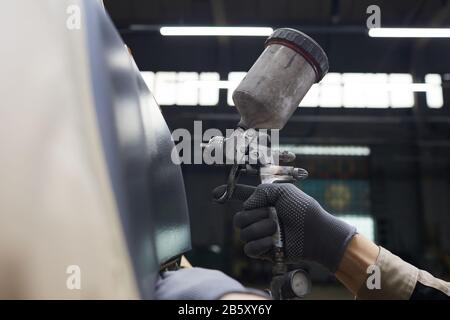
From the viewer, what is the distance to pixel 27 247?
508mm

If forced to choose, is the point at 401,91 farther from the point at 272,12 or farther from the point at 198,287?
the point at 198,287

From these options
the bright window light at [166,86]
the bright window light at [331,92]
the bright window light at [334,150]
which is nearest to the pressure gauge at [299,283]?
the bright window light at [166,86]

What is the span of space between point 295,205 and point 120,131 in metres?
0.37

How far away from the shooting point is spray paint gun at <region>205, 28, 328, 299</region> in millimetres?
732

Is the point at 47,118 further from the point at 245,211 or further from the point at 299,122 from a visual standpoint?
the point at 299,122

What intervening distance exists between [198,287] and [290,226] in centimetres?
33

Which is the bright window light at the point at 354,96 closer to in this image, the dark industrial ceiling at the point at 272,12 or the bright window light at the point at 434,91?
the bright window light at the point at 434,91

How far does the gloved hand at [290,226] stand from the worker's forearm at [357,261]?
2cm

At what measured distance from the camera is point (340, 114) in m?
7.08

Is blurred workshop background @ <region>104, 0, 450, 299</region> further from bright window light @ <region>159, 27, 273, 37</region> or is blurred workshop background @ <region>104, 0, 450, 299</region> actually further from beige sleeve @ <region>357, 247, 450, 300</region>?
beige sleeve @ <region>357, 247, 450, 300</region>

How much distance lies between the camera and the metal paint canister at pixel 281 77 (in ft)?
2.41

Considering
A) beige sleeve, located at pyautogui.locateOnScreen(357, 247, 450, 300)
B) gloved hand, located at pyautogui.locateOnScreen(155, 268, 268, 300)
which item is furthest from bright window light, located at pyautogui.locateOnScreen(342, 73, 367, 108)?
gloved hand, located at pyautogui.locateOnScreen(155, 268, 268, 300)

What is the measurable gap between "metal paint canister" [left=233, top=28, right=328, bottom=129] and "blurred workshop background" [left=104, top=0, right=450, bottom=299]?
198 inches
